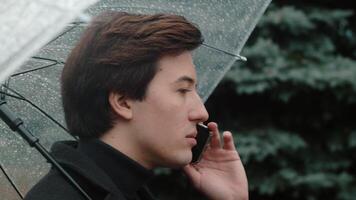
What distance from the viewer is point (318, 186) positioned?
6.45m

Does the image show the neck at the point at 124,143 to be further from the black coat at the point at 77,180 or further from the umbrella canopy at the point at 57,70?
the umbrella canopy at the point at 57,70

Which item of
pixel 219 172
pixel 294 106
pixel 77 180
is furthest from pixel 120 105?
pixel 294 106

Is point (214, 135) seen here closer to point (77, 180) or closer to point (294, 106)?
point (77, 180)

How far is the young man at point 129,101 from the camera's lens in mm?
2387

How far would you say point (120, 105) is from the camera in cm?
240

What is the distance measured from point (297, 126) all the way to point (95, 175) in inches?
181

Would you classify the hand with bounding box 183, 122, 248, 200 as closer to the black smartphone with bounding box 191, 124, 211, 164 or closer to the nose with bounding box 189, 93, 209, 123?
the black smartphone with bounding box 191, 124, 211, 164

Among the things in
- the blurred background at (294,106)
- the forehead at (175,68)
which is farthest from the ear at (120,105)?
the blurred background at (294,106)

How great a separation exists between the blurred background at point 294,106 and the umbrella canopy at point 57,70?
3.51m

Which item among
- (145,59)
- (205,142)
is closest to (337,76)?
(205,142)

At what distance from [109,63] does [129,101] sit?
0.11 meters

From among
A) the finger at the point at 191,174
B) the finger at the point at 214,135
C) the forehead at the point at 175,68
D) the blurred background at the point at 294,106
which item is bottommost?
the blurred background at the point at 294,106

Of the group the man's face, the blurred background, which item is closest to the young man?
the man's face

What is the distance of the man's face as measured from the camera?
2.39 meters
